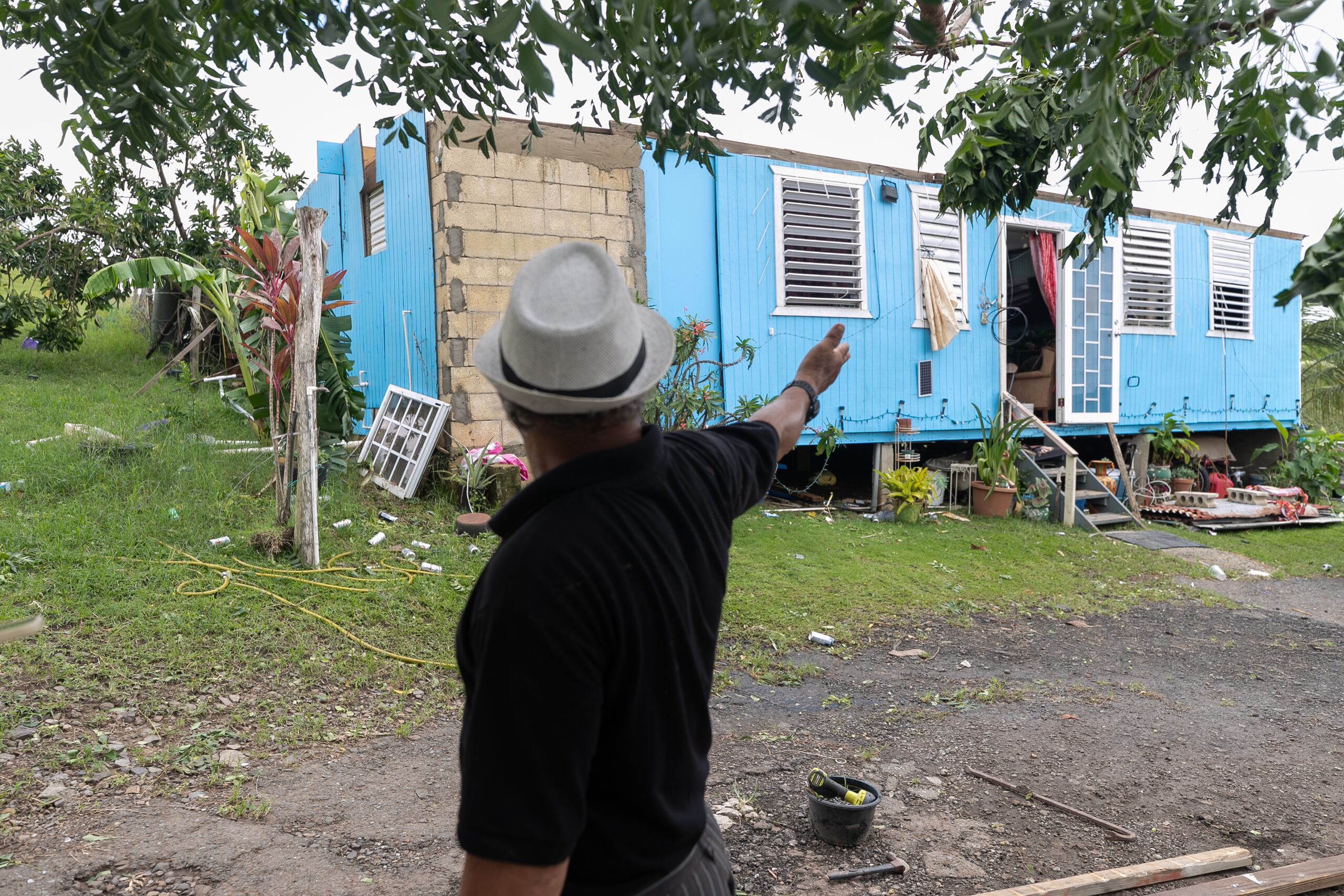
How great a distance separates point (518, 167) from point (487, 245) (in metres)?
0.85

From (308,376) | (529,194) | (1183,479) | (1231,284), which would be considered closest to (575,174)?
(529,194)

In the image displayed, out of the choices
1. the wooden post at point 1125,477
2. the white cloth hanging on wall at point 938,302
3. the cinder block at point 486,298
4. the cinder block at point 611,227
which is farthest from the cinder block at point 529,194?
the wooden post at point 1125,477

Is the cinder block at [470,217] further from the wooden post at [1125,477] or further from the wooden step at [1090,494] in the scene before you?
the wooden post at [1125,477]

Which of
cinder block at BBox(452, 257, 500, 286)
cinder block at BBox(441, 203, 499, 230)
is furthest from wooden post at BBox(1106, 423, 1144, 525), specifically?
cinder block at BBox(441, 203, 499, 230)

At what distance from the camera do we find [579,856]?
4.69 ft

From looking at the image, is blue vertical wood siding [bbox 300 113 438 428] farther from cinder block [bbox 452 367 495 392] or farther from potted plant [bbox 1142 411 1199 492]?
potted plant [bbox 1142 411 1199 492]

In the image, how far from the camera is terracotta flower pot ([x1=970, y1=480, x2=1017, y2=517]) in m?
11.5

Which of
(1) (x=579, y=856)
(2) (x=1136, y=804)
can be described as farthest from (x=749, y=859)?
(1) (x=579, y=856)

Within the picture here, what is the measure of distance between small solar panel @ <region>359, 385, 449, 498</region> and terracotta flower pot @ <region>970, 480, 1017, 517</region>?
22.6 feet

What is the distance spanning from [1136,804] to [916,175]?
8929mm

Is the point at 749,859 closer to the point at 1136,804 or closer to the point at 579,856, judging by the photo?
the point at 1136,804

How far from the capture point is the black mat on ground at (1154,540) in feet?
35.4

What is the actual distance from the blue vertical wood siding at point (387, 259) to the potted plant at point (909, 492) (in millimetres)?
5447

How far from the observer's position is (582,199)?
938cm
